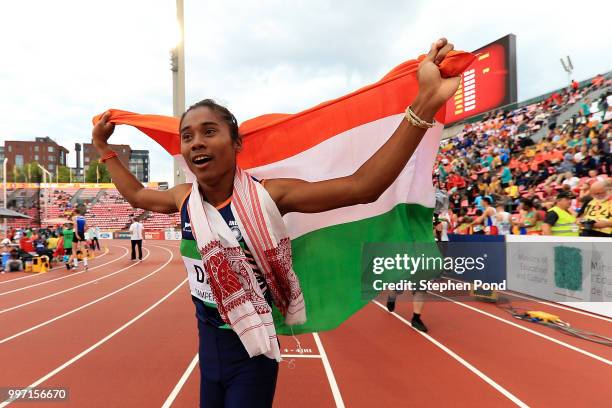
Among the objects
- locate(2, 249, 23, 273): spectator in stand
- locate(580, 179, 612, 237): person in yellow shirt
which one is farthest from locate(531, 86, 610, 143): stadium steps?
locate(2, 249, 23, 273): spectator in stand

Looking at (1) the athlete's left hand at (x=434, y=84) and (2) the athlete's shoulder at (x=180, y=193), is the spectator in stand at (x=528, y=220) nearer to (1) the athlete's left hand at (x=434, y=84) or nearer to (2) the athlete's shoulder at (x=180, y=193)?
(1) the athlete's left hand at (x=434, y=84)

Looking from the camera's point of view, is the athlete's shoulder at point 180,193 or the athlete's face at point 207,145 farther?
the athlete's shoulder at point 180,193

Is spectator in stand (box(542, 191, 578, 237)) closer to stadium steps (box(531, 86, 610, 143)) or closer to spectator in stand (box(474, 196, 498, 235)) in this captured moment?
spectator in stand (box(474, 196, 498, 235))

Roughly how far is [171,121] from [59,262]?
14243mm

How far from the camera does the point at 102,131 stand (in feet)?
6.81

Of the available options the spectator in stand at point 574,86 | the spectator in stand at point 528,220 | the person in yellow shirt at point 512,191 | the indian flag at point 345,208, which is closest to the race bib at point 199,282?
the indian flag at point 345,208

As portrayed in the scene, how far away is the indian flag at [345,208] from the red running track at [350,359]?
1384mm

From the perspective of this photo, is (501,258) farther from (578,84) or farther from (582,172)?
(578,84)

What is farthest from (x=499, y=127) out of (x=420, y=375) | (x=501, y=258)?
(x=420, y=375)

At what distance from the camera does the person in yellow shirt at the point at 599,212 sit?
5.33 m

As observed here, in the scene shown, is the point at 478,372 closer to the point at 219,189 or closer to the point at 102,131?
the point at 219,189

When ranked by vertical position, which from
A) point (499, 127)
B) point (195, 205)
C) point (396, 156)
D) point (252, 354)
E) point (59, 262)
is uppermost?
point (499, 127)

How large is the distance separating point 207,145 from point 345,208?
908 millimetres

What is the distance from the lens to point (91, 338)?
463 cm
